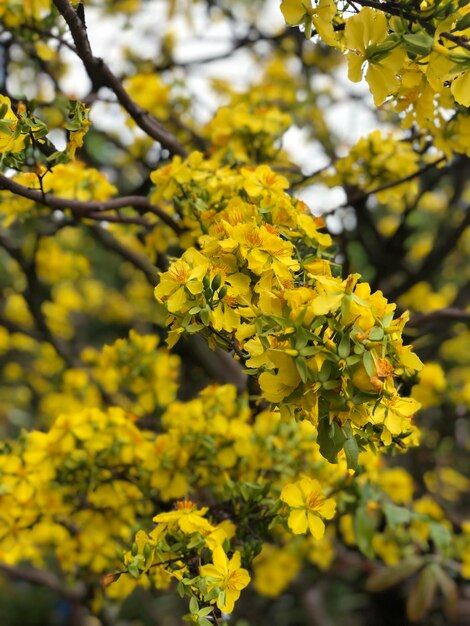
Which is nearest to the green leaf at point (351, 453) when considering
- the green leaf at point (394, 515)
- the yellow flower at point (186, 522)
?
the yellow flower at point (186, 522)

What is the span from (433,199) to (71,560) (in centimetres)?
372

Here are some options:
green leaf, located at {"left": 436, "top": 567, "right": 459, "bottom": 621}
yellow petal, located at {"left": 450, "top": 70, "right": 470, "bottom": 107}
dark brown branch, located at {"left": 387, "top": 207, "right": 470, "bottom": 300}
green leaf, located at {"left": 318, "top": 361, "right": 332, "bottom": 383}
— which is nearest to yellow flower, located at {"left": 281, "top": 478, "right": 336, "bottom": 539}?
green leaf, located at {"left": 318, "top": 361, "right": 332, "bottom": 383}

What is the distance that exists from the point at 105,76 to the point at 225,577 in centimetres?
117

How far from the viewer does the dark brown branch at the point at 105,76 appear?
126 cm

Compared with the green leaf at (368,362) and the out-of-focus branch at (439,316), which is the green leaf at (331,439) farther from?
the out-of-focus branch at (439,316)

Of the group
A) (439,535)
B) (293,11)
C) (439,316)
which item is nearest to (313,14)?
(293,11)

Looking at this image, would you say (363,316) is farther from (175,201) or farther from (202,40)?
(202,40)

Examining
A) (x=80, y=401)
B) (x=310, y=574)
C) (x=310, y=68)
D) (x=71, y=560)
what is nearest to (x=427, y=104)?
(x=71, y=560)

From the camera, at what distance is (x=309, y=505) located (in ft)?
3.75

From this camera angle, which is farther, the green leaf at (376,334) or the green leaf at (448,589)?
the green leaf at (448,589)

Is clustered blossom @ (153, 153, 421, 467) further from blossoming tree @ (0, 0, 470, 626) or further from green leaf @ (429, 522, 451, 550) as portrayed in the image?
green leaf @ (429, 522, 451, 550)

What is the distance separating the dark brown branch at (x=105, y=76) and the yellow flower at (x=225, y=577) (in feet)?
3.41

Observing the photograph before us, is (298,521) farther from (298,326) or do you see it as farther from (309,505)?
(298,326)

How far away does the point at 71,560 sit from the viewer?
6.47 feet
